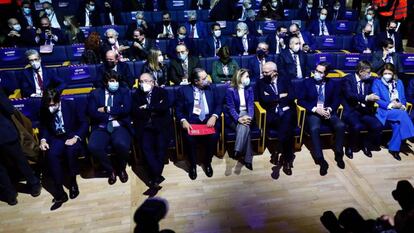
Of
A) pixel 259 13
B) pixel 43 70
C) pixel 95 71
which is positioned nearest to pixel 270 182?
pixel 95 71

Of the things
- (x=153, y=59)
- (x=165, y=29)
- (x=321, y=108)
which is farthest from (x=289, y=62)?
(x=165, y=29)

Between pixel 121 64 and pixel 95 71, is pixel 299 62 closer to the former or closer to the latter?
pixel 121 64

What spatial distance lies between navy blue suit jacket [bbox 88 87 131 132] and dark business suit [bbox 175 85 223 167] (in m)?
0.58

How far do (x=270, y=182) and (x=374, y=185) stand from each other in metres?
1.13

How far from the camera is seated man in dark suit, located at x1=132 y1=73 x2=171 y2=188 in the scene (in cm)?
365

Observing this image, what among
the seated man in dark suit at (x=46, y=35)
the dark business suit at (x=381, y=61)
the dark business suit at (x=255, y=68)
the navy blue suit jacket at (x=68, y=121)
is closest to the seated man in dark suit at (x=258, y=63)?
the dark business suit at (x=255, y=68)

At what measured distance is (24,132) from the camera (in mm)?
3453

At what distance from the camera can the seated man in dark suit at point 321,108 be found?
13.0 ft

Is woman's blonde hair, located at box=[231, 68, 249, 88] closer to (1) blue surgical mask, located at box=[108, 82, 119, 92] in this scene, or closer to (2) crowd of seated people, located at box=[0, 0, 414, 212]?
(2) crowd of seated people, located at box=[0, 0, 414, 212]

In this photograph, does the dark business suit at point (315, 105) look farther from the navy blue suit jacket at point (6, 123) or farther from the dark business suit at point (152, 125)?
the navy blue suit jacket at point (6, 123)

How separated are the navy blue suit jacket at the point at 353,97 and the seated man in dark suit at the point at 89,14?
588 cm

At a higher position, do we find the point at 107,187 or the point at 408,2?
the point at 408,2

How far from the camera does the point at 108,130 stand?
376 centimetres

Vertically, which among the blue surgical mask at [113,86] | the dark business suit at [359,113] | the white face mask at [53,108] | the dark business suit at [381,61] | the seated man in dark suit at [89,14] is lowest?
the dark business suit at [359,113]
